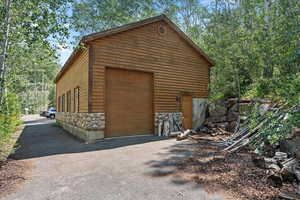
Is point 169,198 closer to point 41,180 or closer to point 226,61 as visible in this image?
point 41,180

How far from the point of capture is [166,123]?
9.73 m

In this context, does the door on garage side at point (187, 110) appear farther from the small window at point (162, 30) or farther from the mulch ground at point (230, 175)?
the mulch ground at point (230, 175)

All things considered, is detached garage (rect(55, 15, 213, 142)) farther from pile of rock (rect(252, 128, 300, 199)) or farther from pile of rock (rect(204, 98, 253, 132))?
pile of rock (rect(252, 128, 300, 199))

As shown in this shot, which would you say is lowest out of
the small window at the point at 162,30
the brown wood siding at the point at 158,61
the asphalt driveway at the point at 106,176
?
the asphalt driveway at the point at 106,176

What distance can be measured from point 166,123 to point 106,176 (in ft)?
19.9

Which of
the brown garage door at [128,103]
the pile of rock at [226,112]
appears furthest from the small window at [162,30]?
the pile of rock at [226,112]

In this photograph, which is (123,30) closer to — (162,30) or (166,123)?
(162,30)

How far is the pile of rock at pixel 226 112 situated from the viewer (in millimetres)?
9291

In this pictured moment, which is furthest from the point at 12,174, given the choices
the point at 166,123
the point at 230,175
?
the point at 166,123

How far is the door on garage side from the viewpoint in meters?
10.9

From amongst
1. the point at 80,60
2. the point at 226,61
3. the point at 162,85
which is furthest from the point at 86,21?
the point at 226,61

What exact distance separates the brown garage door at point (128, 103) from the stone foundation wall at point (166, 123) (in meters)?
0.38

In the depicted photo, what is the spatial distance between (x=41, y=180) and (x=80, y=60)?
6.89 meters

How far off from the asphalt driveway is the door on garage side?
4.61 m
